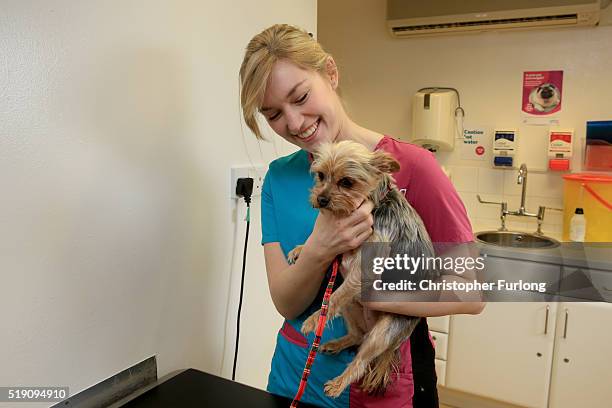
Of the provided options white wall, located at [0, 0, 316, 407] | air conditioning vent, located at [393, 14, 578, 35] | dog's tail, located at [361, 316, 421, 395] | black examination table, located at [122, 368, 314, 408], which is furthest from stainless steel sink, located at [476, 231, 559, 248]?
black examination table, located at [122, 368, 314, 408]

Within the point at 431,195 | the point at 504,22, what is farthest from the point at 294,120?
the point at 504,22

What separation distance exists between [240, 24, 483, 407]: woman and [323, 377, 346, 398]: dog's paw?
5 cm

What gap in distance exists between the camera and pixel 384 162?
3.29ft

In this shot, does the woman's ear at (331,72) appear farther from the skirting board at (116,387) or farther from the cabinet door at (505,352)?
the cabinet door at (505,352)

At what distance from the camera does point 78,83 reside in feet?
3.41

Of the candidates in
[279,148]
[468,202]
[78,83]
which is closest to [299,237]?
[78,83]

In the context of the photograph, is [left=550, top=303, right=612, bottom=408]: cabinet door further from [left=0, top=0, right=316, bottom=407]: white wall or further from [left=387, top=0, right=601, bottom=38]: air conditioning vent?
[left=0, top=0, right=316, bottom=407]: white wall

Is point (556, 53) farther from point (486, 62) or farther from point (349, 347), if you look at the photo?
point (349, 347)

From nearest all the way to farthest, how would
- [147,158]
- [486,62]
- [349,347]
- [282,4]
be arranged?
[349,347]
[147,158]
[282,4]
[486,62]

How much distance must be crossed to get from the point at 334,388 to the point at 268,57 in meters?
0.79

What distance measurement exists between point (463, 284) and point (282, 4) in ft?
4.37

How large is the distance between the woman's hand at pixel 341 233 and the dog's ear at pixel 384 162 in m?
0.09

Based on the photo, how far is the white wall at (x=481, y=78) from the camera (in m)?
2.75

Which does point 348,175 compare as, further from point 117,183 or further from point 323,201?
point 117,183
